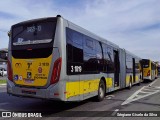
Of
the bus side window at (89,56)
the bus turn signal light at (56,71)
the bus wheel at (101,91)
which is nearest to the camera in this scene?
the bus turn signal light at (56,71)

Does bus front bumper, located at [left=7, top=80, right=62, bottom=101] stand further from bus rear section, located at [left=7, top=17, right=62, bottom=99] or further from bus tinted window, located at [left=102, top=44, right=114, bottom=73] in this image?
bus tinted window, located at [left=102, top=44, right=114, bottom=73]

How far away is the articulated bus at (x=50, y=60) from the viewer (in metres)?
→ 9.64

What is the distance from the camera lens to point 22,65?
10453 mm

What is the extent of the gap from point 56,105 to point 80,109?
55.0 inches

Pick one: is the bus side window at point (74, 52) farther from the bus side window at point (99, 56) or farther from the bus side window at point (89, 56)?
the bus side window at point (99, 56)

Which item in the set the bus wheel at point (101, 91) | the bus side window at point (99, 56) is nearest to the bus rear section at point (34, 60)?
the bus side window at point (99, 56)

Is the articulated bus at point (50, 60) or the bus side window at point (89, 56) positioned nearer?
the articulated bus at point (50, 60)

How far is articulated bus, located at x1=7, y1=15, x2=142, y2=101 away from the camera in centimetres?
964

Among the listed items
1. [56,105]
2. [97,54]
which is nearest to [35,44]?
[56,105]

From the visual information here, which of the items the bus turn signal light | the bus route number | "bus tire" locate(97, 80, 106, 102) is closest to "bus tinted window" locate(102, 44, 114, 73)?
"bus tire" locate(97, 80, 106, 102)

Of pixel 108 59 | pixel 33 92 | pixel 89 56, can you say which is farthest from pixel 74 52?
pixel 108 59

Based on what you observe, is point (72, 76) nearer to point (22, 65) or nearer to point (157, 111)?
point (22, 65)

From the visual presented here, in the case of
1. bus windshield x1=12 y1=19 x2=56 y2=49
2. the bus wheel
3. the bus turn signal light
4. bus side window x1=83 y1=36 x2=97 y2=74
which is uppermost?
bus windshield x1=12 y1=19 x2=56 y2=49

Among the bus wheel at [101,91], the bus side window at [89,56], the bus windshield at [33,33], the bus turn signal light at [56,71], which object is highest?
the bus windshield at [33,33]
